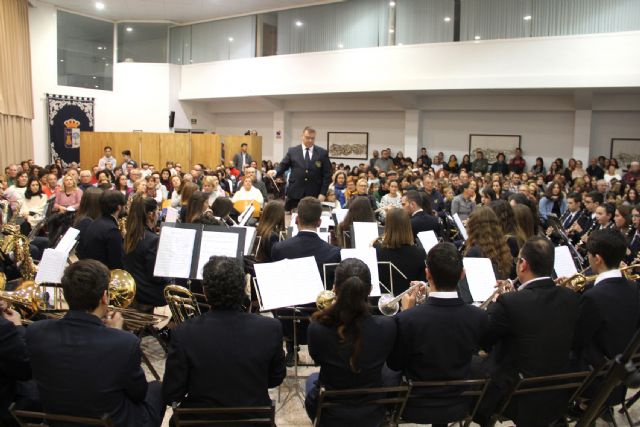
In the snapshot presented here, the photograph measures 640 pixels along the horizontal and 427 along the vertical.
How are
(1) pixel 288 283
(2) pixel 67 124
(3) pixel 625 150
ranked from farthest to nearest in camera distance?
(2) pixel 67 124, (3) pixel 625 150, (1) pixel 288 283

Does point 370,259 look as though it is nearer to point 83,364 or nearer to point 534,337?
point 534,337

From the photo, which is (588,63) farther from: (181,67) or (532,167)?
(181,67)

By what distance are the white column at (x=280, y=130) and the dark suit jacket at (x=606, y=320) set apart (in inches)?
585

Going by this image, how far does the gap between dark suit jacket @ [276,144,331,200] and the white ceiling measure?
954cm

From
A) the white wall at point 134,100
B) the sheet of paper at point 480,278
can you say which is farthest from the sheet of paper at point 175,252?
the white wall at point 134,100

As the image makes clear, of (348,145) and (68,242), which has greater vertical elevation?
(348,145)

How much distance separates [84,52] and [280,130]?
6377 millimetres

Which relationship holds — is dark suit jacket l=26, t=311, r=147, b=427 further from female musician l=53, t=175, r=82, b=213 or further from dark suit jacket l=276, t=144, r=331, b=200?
female musician l=53, t=175, r=82, b=213

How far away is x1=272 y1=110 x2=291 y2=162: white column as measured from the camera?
57.1ft

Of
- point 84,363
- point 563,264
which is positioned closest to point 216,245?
point 84,363

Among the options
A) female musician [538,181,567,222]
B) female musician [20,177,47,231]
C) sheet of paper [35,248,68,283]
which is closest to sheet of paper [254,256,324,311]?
sheet of paper [35,248,68,283]

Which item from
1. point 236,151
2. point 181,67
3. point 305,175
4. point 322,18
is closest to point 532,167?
point 322,18

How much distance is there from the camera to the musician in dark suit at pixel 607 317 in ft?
9.37

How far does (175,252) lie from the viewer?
12.7ft
